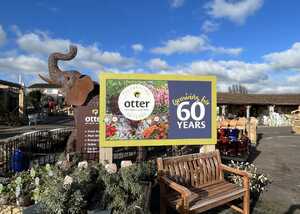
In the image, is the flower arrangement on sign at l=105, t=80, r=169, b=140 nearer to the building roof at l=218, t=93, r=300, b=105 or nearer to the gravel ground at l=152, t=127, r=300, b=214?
the gravel ground at l=152, t=127, r=300, b=214

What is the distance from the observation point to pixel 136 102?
6.37 meters

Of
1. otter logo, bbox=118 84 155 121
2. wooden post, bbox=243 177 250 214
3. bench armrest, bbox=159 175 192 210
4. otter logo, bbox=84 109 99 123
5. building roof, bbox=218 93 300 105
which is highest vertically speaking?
building roof, bbox=218 93 300 105

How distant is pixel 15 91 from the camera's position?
35.4 m

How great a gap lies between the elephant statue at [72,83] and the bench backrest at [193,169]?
3.13 metres

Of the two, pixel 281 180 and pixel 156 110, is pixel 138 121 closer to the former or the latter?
pixel 156 110

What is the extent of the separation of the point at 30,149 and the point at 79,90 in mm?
3073

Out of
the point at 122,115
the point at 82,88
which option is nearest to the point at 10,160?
the point at 82,88

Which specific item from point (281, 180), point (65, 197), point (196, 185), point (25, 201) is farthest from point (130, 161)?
point (281, 180)

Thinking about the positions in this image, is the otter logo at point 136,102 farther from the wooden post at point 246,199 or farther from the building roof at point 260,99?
the building roof at point 260,99

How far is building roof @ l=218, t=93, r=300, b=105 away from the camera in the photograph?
35566 millimetres

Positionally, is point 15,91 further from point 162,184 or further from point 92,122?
point 162,184

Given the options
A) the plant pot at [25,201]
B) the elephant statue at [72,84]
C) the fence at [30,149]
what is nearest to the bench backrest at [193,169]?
the plant pot at [25,201]

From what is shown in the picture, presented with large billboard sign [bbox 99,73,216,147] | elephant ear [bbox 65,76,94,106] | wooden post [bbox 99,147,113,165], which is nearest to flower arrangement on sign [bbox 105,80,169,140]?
large billboard sign [bbox 99,73,216,147]

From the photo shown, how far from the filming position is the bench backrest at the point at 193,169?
16.7 feet
